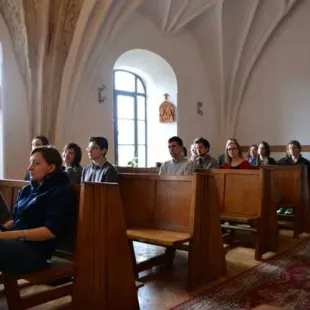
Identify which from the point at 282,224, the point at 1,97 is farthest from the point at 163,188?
the point at 1,97

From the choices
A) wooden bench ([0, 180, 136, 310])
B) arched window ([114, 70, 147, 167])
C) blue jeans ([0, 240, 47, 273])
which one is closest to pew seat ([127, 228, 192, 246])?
wooden bench ([0, 180, 136, 310])

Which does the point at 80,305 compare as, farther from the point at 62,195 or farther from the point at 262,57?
the point at 262,57

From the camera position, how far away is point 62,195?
9.72 ft

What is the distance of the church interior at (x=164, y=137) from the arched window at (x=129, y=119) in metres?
0.04

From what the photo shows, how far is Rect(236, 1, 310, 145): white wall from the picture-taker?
35.4 ft

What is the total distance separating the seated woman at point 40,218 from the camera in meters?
2.83

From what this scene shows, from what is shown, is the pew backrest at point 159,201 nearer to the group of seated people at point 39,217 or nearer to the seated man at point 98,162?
the seated man at point 98,162

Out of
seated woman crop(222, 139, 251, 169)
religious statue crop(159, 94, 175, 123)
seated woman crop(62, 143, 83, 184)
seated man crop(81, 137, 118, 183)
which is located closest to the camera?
seated man crop(81, 137, 118, 183)

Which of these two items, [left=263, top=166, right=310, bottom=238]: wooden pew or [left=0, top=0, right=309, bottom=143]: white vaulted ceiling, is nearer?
[left=263, top=166, right=310, bottom=238]: wooden pew

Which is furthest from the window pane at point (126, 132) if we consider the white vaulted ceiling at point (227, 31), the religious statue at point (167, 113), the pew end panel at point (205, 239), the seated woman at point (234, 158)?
the pew end panel at point (205, 239)

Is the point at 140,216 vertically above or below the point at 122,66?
below

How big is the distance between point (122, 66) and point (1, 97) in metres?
3.59

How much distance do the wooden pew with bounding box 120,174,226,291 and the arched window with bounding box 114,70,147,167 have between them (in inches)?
218

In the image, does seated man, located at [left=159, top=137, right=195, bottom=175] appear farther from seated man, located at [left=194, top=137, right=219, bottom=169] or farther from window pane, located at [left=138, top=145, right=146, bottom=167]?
window pane, located at [left=138, top=145, right=146, bottom=167]
